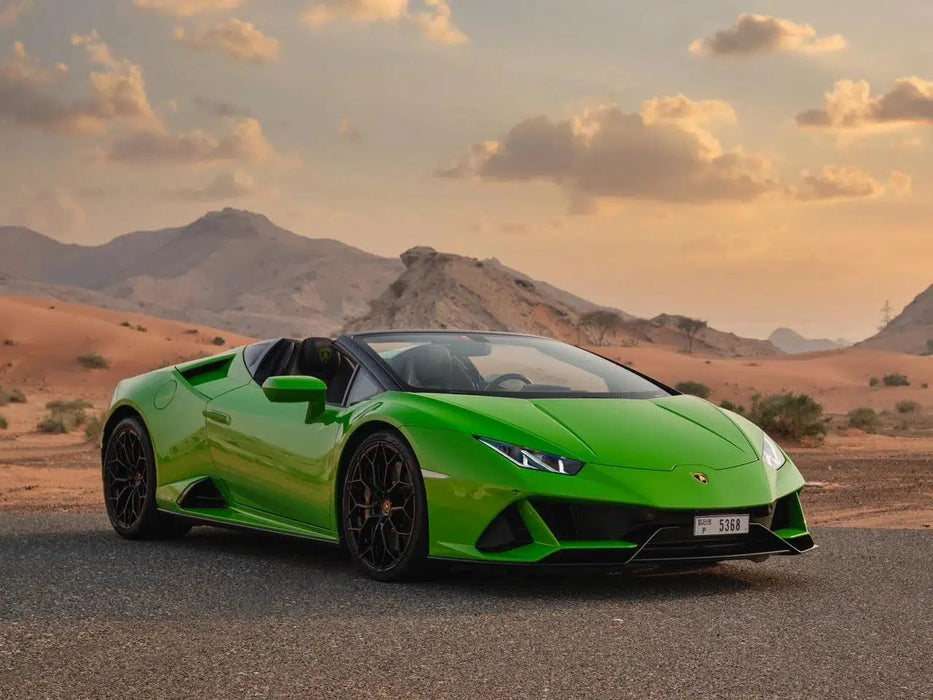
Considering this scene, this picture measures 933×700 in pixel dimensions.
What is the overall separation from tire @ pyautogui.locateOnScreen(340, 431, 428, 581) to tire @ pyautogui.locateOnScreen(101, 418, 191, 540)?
218cm

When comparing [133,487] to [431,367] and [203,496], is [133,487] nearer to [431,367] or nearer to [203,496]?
[203,496]

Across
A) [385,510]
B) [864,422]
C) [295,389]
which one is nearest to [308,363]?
[295,389]

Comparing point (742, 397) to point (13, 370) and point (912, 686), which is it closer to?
point (13, 370)

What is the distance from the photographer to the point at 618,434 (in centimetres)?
731

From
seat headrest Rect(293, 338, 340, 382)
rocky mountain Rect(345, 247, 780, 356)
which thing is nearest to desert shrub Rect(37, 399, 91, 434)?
seat headrest Rect(293, 338, 340, 382)

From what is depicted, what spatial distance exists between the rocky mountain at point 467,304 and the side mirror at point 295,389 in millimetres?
69069

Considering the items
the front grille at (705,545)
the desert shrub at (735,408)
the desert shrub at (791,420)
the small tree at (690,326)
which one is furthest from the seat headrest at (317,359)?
the small tree at (690,326)

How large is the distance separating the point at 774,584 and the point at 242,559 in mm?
3187

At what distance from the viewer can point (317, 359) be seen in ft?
28.5

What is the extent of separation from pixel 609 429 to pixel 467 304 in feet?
246

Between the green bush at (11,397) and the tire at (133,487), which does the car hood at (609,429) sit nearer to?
the tire at (133,487)

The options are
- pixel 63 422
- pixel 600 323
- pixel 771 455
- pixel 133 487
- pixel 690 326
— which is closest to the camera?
pixel 771 455

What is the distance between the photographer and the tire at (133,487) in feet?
30.8

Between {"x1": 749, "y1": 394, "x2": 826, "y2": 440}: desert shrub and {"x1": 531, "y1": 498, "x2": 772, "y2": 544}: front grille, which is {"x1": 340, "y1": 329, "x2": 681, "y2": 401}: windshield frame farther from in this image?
{"x1": 749, "y1": 394, "x2": 826, "y2": 440}: desert shrub
